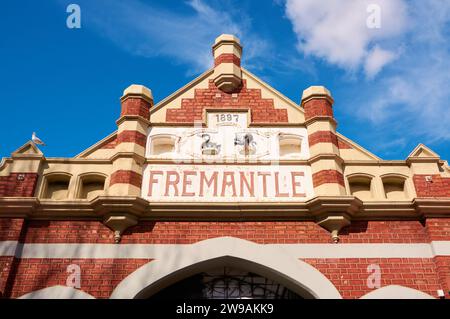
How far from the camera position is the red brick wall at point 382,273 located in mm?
9008

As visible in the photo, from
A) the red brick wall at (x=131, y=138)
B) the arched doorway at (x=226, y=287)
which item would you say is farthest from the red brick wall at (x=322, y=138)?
the red brick wall at (x=131, y=138)

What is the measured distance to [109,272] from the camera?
905 cm

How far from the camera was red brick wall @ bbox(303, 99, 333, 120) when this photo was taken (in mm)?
11383

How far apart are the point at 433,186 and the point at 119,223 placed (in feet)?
23.5

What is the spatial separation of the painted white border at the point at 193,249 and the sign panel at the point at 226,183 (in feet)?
3.76

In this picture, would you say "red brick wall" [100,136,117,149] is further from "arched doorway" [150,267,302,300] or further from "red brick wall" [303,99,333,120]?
"red brick wall" [303,99,333,120]

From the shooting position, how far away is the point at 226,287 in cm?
970

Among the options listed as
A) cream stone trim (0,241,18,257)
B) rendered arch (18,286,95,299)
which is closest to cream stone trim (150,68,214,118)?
cream stone trim (0,241,18,257)

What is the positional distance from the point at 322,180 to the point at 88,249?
5.36 metres

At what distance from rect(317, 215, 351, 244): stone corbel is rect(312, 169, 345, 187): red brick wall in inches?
35.8

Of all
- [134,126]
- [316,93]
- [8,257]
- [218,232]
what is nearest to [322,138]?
[316,93]

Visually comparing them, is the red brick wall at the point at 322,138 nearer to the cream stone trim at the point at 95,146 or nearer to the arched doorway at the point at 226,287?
the arched doorway at the point at 226,287

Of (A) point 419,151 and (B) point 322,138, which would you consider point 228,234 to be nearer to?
(B) point 322,138
